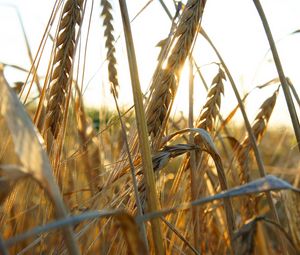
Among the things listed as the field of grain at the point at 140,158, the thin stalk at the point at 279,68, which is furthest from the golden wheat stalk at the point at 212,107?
the thin stalk at the point at 279,68

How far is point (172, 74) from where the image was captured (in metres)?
0.81

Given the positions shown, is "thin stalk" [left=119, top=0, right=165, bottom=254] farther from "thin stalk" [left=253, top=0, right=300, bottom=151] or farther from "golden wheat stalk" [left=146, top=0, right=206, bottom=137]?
"thin stalk" [left=253, top=0, right=300, bottom=151]

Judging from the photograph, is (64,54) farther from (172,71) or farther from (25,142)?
(25,142)

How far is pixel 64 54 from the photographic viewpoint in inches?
32.1

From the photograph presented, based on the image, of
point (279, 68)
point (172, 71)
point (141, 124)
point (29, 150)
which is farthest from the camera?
point (279, 68)

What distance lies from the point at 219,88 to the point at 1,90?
0.59 meters

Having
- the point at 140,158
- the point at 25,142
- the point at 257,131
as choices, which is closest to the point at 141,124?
the point at 140,158

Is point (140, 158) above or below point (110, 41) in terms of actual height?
below

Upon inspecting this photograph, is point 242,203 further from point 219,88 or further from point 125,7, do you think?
point 125,7

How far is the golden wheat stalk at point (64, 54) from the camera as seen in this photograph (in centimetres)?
80

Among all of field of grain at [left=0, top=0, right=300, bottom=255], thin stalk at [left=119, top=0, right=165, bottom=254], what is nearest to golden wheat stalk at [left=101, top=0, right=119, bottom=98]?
field of grain at [left=0, top=0, right=300, bottom=255]

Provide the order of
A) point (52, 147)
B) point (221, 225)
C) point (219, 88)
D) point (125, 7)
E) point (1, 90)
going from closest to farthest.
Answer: point (1, 90) < point (125, 7) < point (52, 147) < point (219, 88) < point (221, 225)

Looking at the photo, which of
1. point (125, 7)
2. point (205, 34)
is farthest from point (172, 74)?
point (205, 34)

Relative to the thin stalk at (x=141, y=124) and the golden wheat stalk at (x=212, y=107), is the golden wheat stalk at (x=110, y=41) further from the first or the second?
the thin stalk at (x=141, y=124)
